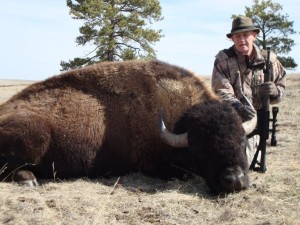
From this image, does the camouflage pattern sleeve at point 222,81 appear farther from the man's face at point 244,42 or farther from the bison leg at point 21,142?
the bison leg at point 21,142

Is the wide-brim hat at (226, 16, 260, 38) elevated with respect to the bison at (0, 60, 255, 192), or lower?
Answer: elevated

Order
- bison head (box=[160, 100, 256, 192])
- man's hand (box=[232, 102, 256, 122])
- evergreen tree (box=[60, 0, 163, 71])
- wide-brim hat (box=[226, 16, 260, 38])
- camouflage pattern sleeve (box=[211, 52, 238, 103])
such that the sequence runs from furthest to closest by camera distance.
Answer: evergreen tree (box=[60, 0, 163, 71]) → wide-brim hat (box=[226, 16, 260, 38]) → camouflage pattern sleeve (box=[211, 52, 238, 103]) → man's hand (box=[232, 102, 256, 122]) → bison head (box=[160, 100, 256, 192])

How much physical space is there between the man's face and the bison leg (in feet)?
11.0

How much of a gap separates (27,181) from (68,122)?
1045mm

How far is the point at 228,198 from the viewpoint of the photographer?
5414mm

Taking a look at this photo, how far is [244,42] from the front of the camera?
7.39 meters

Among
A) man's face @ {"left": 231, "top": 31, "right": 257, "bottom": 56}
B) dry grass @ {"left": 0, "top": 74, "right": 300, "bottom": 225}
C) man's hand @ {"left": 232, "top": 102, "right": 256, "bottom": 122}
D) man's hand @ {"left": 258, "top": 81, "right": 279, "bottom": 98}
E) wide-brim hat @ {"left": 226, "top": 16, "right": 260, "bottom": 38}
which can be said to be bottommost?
dry grass @ {"left": 0, "top": 74, "right": 300, "bottom": 225}

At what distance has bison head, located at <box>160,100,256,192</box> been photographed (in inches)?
224

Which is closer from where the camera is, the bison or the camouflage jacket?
the bison

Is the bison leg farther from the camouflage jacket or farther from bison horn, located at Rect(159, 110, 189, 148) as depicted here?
the camouflage jacket

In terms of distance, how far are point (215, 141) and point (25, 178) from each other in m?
2.62

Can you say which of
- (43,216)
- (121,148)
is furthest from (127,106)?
(43,216)

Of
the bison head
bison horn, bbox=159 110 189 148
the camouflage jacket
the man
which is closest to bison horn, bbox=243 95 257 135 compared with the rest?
the bison head

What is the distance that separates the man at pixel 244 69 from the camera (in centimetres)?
739
